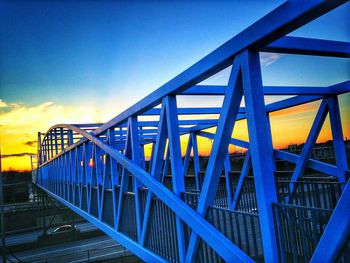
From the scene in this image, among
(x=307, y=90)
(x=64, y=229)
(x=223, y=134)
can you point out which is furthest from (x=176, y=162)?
(x=64, y=229)

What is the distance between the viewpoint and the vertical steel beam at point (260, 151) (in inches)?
103

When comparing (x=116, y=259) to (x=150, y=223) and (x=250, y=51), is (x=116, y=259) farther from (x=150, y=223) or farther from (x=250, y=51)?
(x=250, y=51)

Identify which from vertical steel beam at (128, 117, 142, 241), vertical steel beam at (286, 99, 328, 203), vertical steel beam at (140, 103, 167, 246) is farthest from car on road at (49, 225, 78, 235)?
vertical steel beam at (286, 99, 328, 203)

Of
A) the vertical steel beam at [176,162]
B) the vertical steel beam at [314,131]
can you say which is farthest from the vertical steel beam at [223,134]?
the vertical steel beam at [314,131]

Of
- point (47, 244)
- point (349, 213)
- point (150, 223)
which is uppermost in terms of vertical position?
point (349, 213)

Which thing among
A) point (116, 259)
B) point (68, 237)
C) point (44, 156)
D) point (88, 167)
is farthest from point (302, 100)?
point (44, 156)

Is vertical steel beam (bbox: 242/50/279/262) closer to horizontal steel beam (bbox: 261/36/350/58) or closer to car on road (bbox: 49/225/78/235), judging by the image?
horizontal steel beam (bbox: 261/36/350/58)

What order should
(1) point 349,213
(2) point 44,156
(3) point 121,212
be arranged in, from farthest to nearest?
(2) point 44,156
(3) point 121,212
(1) point 349,213

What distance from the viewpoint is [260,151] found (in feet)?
8.63

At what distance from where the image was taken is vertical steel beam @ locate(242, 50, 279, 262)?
8.59ft

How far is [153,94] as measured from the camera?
4.80 m

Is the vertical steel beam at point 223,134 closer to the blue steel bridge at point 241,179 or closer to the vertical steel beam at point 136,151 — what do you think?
the blue steel bridge at point 241,179

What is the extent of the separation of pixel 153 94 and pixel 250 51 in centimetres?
233

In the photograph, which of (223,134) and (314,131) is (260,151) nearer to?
(223,134)
